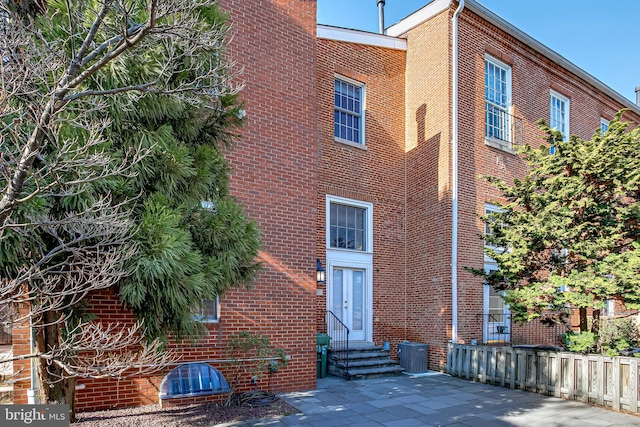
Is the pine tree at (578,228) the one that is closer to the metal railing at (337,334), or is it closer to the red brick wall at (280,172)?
the metal railing at (337,334)

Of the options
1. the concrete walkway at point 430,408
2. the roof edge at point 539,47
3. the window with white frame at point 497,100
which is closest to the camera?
the concrete walkway at point 430,408

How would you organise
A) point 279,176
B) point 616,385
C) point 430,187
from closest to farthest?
point 616,385 → point 279,176 → point 430,187

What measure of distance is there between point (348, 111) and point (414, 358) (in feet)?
21.3

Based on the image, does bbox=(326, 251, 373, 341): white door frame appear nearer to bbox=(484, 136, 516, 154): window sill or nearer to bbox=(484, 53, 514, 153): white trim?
bbox=(484, 136, 516, 154): window sill

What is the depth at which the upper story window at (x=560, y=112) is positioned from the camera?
1323 cm

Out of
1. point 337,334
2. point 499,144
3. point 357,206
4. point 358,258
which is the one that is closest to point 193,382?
point 337,334

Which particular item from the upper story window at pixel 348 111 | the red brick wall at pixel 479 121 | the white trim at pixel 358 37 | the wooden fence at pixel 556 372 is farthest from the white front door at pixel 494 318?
the white trim at pixel 358 37

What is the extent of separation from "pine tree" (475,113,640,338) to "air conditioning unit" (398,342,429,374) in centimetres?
269

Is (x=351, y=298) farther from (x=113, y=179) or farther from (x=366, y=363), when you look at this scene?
(x=113, y=179)

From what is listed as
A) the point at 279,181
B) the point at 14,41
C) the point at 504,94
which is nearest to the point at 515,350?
the point at 279,181

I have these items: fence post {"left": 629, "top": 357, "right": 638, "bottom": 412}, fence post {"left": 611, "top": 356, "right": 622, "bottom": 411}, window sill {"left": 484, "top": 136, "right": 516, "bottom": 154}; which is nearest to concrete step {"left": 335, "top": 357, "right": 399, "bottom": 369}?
fence post {"left": 611, "top": 356, "right": 622, "bottom": 411}

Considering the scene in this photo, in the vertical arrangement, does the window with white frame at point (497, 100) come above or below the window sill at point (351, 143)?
above

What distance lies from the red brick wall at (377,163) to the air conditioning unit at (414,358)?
0.69 m

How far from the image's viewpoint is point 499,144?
11.2 metres
